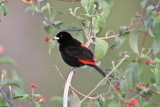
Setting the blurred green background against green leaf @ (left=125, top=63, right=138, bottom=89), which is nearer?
green leaf @ (left=125, top=63, right=138, bottom=89)

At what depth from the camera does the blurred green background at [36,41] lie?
24.3ft

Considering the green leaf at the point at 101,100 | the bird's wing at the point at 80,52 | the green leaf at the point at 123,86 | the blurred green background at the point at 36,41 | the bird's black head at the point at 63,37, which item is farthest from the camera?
the blurred green background at the point at 36,41

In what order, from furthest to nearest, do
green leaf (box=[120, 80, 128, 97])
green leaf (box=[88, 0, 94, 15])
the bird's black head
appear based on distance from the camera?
the bird's black head → green leaf (box=[88, 0, 94, 15]) → green leaf (box=[120, 80, 128, 97])

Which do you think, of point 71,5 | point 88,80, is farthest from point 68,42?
point 71,5

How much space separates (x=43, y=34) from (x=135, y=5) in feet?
7.46

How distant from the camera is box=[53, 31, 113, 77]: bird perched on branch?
13.6ft

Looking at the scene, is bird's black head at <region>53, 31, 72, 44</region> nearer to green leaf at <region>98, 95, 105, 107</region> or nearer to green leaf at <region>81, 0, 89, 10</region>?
green leaf at <region>81, 0, 89, 10</region>

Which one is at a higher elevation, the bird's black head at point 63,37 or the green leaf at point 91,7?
the green leaf at point 91,7

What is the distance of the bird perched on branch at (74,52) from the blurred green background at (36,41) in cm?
274

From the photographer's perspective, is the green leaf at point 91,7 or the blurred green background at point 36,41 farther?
the blurred green background at point 36,41

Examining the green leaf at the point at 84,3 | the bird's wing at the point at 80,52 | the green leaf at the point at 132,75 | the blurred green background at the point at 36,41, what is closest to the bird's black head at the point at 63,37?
the bird's wing at the point at 80,52

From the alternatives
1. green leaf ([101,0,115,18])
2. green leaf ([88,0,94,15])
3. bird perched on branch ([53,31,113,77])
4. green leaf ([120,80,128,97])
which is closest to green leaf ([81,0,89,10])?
green leaf ([88,0,94,15])

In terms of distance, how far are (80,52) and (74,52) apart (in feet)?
0.60

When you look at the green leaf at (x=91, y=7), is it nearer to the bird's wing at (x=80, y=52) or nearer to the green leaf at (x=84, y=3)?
the green leaf at (x=84, y=3)
